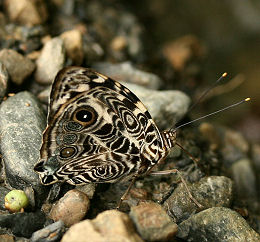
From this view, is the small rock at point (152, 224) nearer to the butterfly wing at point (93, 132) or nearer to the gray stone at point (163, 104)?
the butterfly wing at point (93, 132)

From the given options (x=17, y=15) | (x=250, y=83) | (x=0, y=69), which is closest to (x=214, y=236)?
(x=0, y=69)

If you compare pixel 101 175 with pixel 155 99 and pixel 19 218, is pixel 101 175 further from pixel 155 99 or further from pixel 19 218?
pixel 155 99

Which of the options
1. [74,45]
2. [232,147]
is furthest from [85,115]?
[232,147]

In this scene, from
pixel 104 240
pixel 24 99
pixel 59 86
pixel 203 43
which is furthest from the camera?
pixel 203 43

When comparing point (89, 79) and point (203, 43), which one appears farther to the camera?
point (203, 43)

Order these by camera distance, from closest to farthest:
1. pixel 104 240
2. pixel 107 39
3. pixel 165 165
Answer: pixel 104 240 → pixel 165 165 → pixel 107 39

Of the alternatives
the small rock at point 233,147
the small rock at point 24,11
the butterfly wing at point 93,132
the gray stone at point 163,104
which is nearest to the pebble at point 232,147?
the small rock at point 233,147

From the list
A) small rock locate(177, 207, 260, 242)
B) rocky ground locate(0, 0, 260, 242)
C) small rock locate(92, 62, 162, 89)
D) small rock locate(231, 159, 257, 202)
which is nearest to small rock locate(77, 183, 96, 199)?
rocky ground locate(0, 0, 260, 242)
